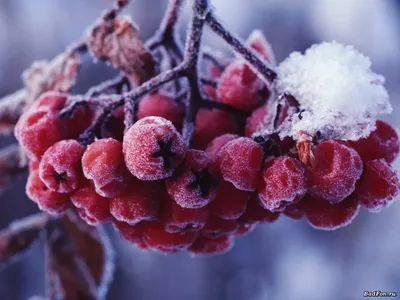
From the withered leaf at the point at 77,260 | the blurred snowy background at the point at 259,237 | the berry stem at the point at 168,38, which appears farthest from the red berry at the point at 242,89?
the blurred snowy background at the point at 259,237

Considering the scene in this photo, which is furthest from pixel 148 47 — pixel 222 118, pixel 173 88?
pixel 222 118

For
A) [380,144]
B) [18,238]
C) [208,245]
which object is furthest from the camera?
[18,238]

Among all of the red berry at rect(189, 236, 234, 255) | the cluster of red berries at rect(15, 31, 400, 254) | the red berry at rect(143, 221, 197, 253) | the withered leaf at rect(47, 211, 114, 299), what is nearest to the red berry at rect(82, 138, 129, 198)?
the cluster of red berries at rect(15, 31, 400, 254)

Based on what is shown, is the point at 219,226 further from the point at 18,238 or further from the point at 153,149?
the point at 18,238

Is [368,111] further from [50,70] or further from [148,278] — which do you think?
[148,278]

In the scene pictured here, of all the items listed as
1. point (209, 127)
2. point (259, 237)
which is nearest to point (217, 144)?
point (209, 127)

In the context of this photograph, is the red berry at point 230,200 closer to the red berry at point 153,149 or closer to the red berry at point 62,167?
the red berry at point 153,149
